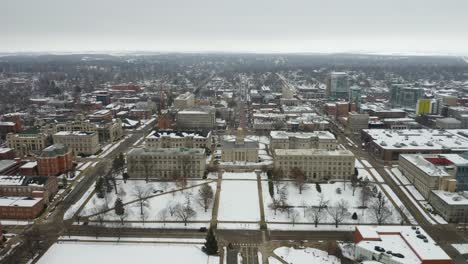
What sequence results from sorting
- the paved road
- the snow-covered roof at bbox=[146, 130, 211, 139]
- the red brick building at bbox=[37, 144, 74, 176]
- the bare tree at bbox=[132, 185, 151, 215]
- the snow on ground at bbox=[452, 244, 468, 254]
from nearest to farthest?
the paved road
the snow on ground at bbox=[452, 244, 468, 254]
the bare tree at bbox=[132, 185, 151, 215]
the red brick building at bbox=[37, 144, 74, 176]
the snow-covered roof at bbox=[146, 130, 211, 139]

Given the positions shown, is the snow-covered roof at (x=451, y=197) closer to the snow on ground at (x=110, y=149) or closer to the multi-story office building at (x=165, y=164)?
the multi-story office building at (x=165, y=164)

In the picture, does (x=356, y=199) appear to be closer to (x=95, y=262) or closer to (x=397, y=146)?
(x=397, y=146)

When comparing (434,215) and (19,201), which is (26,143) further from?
(434,215)

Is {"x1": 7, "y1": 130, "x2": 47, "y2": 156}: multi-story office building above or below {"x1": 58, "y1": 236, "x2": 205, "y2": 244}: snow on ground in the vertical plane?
above

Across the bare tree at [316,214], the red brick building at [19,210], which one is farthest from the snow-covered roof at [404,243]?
the red brick building at [19,210]

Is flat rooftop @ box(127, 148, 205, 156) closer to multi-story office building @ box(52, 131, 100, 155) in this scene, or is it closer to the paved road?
the paved road

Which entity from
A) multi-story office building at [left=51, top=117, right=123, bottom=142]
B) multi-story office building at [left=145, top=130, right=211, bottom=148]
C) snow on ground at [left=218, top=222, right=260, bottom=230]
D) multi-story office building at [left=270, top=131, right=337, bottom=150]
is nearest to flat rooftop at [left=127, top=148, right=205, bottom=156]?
multi-story office building at [left=145, top=130, right=211, bottom=148]
